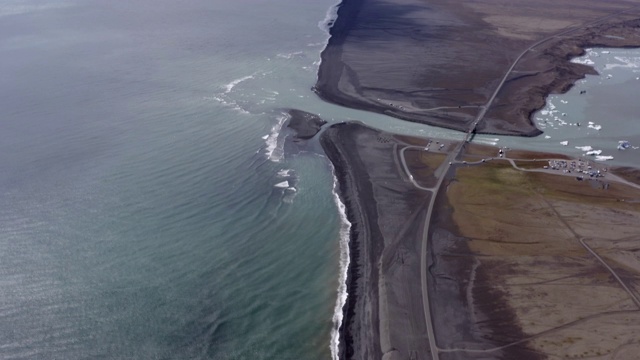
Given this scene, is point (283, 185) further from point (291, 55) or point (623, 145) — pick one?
point (623, 145)

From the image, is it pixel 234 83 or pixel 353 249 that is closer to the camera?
pixel 353 249

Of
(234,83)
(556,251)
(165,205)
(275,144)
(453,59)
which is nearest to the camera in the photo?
(556,251)

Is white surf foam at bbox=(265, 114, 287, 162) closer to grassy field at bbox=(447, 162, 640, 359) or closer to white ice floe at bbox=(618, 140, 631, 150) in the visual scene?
grassy field at bbox=(447, 162, 640, 359)

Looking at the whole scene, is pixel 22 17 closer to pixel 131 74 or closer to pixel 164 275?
pixel 131 74

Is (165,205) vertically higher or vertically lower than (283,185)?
lower

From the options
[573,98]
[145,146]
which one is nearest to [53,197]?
[145,146]

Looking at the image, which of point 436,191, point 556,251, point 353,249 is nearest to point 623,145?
point 556,251

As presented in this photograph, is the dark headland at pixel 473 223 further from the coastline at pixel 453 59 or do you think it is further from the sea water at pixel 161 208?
the sea water at pixel 161 208

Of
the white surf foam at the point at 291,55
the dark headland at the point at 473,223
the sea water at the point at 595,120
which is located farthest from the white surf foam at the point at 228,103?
the sea water at the point at 595,120
